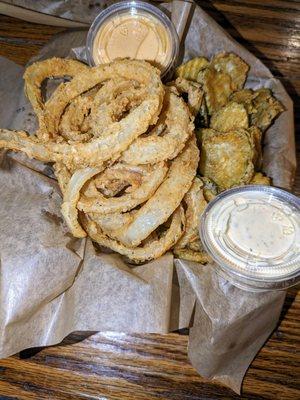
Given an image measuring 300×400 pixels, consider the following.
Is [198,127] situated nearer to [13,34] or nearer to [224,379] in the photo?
[224,379]

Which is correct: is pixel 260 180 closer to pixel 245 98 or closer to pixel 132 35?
pixel 245 98

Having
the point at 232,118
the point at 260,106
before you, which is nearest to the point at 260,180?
the point at 232,118

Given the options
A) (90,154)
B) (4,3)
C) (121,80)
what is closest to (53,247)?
(90,154)

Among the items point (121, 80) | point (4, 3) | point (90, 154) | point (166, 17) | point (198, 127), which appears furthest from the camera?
point (4, 3)

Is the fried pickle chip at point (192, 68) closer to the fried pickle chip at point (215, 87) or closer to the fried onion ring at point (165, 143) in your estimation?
the fried pickle chip at point (215, 87)

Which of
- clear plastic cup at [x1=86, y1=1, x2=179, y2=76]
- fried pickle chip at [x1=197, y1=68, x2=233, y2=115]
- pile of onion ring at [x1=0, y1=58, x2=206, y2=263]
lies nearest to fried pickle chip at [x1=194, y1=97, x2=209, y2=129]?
fried pickle chip at [x1=197, y1=68, x2=233, y2=115]

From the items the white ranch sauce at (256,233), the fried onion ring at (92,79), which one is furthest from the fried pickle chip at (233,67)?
the white ranch sauce at (256,233)
